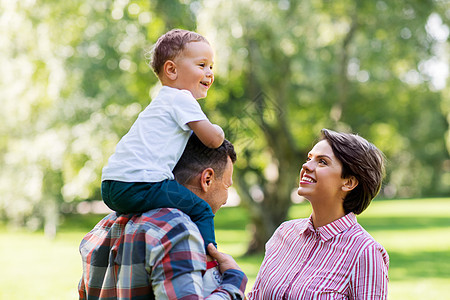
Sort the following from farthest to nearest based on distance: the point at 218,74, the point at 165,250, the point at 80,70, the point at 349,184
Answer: the point at 80,70 → the point at 218,74 → the point at 349,184 → the point at 165,250

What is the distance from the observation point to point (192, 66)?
2.22 m

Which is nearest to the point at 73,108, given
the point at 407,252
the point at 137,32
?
the point at 137,32

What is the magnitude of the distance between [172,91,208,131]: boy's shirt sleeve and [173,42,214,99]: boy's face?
95 mm

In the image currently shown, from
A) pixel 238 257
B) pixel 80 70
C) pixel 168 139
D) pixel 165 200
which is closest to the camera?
pixel 165 200

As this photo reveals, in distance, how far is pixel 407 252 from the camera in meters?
18.1

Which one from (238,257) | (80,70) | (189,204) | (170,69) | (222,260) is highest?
(80,70)

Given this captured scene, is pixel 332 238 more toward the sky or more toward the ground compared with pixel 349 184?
more toward the ground

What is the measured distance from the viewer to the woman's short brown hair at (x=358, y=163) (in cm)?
252

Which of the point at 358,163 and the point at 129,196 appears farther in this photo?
the point at 358,163

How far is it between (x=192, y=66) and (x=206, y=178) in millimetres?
460

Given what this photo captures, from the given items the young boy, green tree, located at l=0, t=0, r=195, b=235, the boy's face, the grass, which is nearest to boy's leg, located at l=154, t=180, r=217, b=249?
the young boy

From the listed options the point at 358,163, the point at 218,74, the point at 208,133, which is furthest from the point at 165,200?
the point at 218,74

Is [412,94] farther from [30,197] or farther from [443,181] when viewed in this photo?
[443,181]

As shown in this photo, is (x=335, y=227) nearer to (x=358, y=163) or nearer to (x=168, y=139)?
(x=358, y=163)
